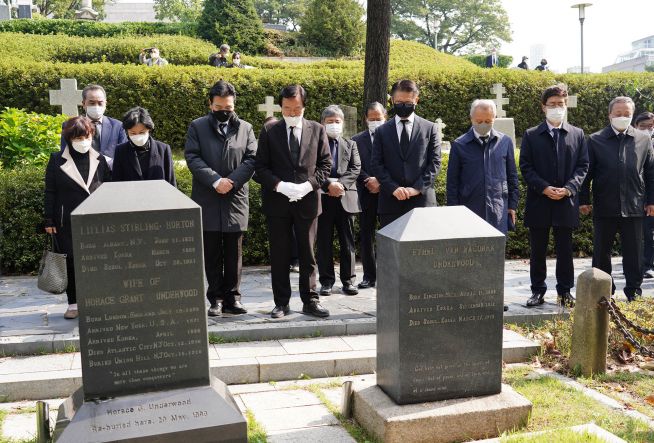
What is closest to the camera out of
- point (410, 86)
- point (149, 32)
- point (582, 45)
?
point (410, 86)

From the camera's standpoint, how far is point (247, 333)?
5.59 m

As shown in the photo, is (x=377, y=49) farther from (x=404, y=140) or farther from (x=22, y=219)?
(x=22, y=219)

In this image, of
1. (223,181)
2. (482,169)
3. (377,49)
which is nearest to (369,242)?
(482,169)

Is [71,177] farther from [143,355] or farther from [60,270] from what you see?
[143,355]

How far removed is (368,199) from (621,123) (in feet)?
8.81

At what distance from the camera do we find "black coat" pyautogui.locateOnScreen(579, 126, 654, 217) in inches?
263

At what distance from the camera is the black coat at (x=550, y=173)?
6.45 meters

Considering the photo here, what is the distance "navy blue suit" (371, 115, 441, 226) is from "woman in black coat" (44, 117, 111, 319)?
103 inches

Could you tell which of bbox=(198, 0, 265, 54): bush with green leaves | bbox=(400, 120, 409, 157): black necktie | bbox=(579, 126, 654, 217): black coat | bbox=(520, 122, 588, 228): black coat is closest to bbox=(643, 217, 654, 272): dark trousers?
bbox=(579, 126, 654, 217): black coat

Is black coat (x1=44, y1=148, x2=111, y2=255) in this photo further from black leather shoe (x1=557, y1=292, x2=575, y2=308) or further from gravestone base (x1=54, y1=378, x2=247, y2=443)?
black leather shoe (x1=557, y1=292, x2=575, y2=308)

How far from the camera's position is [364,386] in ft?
14.8

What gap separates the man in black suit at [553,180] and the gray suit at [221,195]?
108 inches

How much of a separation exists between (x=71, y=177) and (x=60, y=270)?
82cm

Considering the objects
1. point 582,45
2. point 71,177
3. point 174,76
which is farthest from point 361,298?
point 582,45
